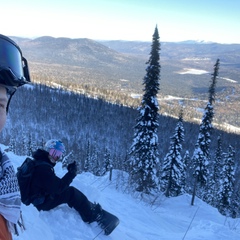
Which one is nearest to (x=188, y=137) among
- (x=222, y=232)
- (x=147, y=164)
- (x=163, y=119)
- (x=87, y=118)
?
(x=163, y=119)

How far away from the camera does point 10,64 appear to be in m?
1.92

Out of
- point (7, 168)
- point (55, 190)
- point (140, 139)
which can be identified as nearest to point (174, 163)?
point (140, 139)

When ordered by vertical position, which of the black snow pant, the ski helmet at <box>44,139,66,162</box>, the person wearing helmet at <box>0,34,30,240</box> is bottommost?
the black snow pant

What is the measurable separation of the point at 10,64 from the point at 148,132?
1900cm

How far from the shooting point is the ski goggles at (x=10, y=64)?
5.73 ft

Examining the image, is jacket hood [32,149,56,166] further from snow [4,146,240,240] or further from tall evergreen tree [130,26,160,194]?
tall evergreen tree [130,26,160,194]

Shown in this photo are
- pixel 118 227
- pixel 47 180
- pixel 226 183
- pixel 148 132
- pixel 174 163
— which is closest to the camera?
pixel 47 180

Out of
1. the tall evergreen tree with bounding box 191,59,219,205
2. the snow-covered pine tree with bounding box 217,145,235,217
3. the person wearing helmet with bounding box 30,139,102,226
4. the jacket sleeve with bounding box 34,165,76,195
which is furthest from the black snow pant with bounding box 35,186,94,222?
the snow-covered pine tree with bounding box 217,145,235,217

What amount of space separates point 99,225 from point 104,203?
1.80 meters

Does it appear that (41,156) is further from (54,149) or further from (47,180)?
(47,180)

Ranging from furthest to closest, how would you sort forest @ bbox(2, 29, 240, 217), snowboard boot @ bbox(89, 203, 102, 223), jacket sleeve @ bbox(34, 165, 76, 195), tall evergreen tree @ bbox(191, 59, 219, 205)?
tall evergreen tree @ bbox(191, 59, 219, 205)
forest @ bbox(2, 29, 240, 217)
snowboard boot @ bbox(89, 203, 102, 223)
jacket sleeve @ bbox(34, 165, 76, 195)

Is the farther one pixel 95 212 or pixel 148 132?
pixel 148 132

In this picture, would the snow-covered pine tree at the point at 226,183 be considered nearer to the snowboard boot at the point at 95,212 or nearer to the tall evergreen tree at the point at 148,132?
the tall evergreen tree at the point at 148,132

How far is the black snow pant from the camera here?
16.9 ft
